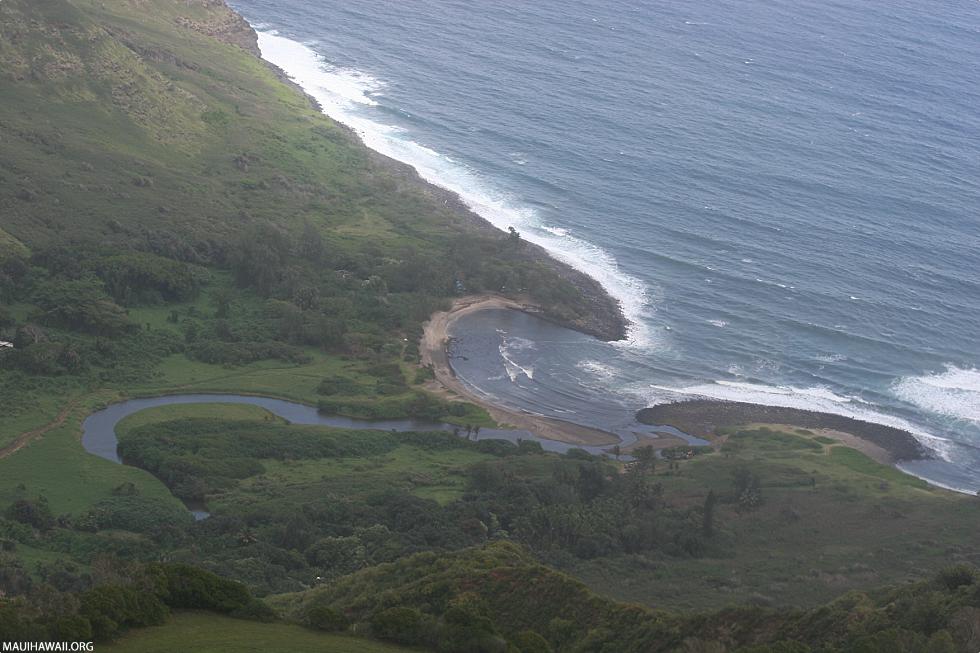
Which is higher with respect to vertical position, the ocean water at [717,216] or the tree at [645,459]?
the ocean water at [717,216]

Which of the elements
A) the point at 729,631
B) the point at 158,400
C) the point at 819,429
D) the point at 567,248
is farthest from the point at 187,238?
the point at 729,631

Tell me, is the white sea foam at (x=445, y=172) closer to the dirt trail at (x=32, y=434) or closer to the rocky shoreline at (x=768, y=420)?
the rocky shoreline at (x=768, y=420)

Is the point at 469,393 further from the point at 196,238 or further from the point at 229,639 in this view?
the point at 229,639

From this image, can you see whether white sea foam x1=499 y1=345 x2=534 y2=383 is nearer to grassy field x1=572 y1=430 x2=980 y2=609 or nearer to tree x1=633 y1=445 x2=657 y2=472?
tree x1=633 y1=445 x2=657 y2=472

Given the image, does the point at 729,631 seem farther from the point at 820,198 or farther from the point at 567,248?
the point at 820,198

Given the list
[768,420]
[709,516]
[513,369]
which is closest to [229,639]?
[709,516]

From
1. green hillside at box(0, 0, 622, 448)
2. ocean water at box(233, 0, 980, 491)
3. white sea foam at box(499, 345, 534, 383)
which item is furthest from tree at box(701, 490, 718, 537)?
white sea foam at box(499, 345, 534, 383)

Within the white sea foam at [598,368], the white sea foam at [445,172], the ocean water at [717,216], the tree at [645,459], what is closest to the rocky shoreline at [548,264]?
the white sea foam at [445,172]

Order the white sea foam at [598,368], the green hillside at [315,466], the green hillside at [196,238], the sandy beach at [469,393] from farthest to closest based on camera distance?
the white sea foam at [598,368], the sandy beach at [469,393], the green hillside at [196,238], the green hillside at [315,466]
